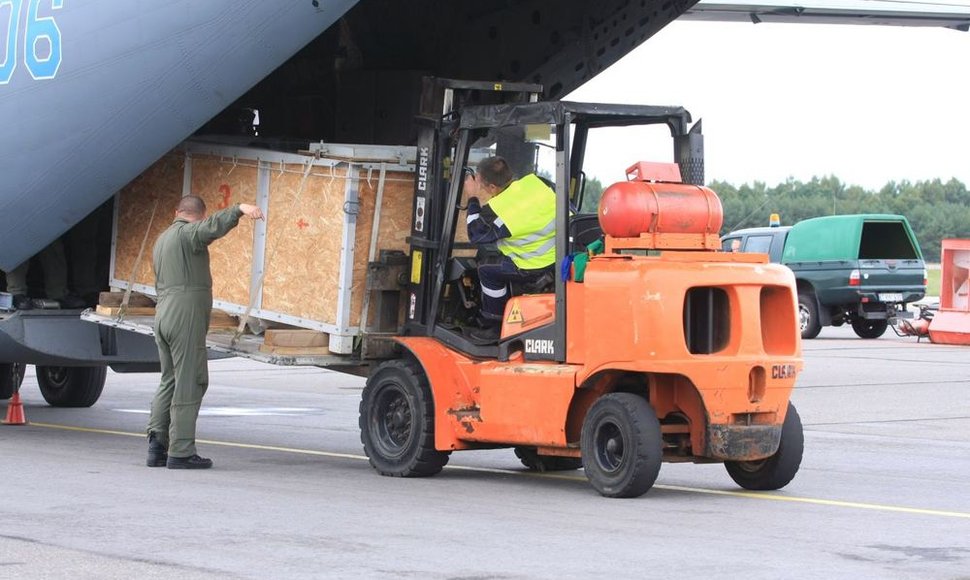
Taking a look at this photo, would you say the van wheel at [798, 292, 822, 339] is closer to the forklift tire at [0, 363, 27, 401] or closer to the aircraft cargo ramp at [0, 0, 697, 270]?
the forklift tire at [0, 363, 27, 401]

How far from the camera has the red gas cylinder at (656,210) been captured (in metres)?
9.34

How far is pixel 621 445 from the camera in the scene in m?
9.35

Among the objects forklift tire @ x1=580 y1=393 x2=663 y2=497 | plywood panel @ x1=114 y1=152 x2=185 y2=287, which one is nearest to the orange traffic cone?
plywood panel @ x1=114 y1=152 x2=185 y2=287

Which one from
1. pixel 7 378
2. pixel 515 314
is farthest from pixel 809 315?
pixel 515 314

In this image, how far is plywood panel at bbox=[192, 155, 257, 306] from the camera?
450 inches

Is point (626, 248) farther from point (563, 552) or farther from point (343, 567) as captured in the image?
point (343, 567)

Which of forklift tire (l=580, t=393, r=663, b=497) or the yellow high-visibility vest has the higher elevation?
the yellow high-visibility vest

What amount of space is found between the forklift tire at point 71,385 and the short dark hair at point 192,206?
5624mm

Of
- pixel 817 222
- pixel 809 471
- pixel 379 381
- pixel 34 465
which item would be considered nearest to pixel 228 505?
pixel 379 381

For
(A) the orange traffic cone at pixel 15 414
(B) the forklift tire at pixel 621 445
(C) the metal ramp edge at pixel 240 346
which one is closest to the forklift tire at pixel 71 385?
(A) the orange traffic cone at pixel 15 414

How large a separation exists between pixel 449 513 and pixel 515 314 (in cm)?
172

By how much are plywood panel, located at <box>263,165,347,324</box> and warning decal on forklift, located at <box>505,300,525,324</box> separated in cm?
132

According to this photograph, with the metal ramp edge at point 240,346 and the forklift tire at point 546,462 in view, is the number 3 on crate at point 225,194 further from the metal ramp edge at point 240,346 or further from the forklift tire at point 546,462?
the forklift tire at point 546,462

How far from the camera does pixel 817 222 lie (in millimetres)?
29344
